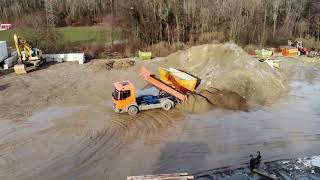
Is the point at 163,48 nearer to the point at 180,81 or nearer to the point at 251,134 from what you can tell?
the point at 180,81

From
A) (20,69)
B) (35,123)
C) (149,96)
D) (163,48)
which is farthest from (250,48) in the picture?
(35,123)

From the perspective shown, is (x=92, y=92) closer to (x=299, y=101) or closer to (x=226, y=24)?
(x=299, y=101)

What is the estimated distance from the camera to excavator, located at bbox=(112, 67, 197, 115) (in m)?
17.0

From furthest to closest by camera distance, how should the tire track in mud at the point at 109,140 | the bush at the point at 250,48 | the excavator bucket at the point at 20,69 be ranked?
the bush at the point at 250,48 < the excavator bucket at the point at 20,69 < the tire track in mud at the point at 109,140

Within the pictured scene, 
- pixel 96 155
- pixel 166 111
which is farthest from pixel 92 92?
pixel 96 155

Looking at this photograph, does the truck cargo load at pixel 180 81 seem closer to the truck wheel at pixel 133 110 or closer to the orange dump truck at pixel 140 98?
the orange dump truck at pixel 140 98

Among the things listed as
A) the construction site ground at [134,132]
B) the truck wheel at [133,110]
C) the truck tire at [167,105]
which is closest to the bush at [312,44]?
the construction site ground at [134,132]

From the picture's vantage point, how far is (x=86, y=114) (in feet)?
57.0

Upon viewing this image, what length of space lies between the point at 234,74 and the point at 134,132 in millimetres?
8094

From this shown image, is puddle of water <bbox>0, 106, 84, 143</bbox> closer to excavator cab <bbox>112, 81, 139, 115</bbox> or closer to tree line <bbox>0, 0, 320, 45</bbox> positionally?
excavator cab <bbox>112, 81, 139, 115</bbox>

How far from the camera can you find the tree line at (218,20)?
3466 centimetres

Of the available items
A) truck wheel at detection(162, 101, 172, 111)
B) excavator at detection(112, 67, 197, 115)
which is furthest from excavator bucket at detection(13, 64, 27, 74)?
truck wheel at detection(162, 101, 172, 111)

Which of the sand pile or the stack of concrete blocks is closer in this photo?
the sand pile

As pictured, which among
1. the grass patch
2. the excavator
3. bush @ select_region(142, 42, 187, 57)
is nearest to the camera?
the excavator
